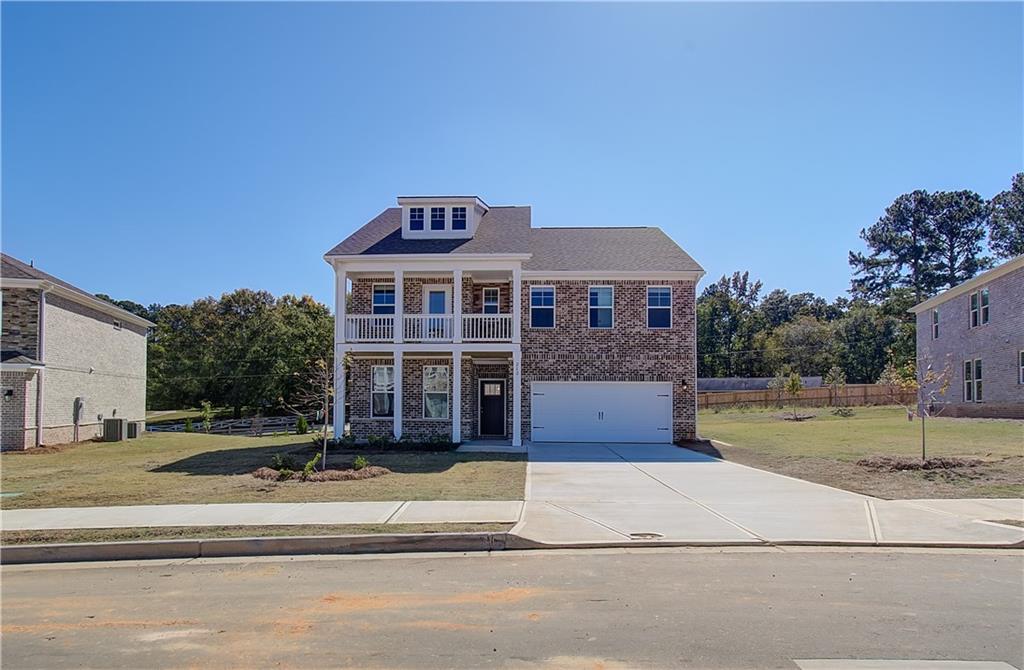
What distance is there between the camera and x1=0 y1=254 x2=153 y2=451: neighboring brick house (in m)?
23.8

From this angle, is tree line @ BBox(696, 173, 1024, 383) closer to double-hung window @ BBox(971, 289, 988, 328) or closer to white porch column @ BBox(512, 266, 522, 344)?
double-hung window @ BBox(971, 289, 988, 328)

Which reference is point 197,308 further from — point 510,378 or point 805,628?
point 805,628

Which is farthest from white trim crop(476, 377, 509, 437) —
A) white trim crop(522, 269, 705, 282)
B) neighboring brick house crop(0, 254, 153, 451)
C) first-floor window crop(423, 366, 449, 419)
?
neighboring brick house crop(0, 254, 153, 451)

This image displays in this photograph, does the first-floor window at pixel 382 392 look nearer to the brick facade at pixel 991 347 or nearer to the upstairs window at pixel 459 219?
the upstairs window at pixel 459 219

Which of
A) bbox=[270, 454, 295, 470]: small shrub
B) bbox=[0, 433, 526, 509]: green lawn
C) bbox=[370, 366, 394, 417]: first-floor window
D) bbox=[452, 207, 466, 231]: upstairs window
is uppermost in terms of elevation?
bbox=[452, 207, 466, 231]: upstairs window

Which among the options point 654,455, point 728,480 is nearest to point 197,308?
point 654,455

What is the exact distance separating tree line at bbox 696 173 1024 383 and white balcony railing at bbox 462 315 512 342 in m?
43.2

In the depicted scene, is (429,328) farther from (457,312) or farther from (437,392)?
(437,392)

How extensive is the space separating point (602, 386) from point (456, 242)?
6874mm

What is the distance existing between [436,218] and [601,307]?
6.41 m

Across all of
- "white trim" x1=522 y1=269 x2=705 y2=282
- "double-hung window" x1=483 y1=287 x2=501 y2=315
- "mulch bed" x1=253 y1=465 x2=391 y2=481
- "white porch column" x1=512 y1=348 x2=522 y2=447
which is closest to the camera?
"mulch bed" x1=253 y1=465 x2=391 y2=481

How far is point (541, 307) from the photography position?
84.0 ft

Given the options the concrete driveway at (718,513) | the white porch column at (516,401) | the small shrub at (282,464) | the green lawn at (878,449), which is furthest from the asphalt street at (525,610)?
the white porch column at (516,401)

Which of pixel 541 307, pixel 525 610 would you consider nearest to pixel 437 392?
pixel 541 307
